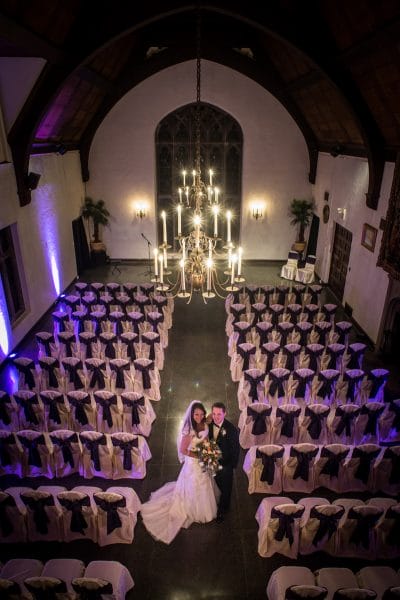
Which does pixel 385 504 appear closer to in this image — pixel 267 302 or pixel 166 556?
pixel 166 556

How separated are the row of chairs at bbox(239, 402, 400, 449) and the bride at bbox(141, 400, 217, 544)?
1477 mm

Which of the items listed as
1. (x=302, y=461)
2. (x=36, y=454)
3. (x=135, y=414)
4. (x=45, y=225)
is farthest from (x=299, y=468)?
(x=45, y=225)

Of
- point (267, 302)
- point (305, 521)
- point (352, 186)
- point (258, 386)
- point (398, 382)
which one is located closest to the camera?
point (305, 521)

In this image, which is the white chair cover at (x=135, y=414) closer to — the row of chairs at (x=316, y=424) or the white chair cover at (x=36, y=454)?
the white chair cover at (x=36, y=454)

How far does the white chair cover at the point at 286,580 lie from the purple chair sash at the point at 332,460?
176 cm

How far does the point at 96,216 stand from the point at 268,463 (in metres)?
12.3

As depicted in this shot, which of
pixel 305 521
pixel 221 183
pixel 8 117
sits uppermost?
pixel 8 117

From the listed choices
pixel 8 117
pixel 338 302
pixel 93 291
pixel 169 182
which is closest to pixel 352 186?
pixel 338 302

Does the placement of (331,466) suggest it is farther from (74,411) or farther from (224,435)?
(74,411)

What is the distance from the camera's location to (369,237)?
1104 centimetres

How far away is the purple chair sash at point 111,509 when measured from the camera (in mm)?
5297

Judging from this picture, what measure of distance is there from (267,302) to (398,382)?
3832 millimetres

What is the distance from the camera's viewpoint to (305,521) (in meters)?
5.37

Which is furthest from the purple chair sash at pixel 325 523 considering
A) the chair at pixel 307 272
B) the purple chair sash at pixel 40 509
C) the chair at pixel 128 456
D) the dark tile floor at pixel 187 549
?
the chair at pixel 307 272
